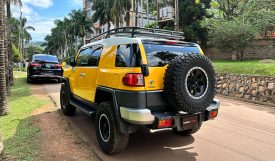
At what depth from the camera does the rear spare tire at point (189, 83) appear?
14.4ft

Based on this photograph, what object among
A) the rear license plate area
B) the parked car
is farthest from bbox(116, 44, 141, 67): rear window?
the parked car

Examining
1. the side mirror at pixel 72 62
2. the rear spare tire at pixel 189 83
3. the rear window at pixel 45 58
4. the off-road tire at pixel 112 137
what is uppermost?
the rear window at pixel 45 58

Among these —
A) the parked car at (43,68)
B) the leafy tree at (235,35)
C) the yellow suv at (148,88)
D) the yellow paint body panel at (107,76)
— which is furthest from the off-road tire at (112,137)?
the leafy tree at (235,35)

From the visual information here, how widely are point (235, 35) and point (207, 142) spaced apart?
51.6 ft

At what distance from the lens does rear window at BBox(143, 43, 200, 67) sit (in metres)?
4.74

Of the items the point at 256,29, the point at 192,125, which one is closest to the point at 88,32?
the point at 256,29

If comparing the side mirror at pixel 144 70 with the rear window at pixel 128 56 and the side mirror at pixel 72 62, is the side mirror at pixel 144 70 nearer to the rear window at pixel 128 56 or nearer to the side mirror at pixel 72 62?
the rear window at pixel 128 56

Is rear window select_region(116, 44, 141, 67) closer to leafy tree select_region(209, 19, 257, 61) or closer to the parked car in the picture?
the parked car

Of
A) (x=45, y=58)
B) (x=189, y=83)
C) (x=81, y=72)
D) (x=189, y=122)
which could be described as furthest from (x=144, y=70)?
(x=45, y=58)

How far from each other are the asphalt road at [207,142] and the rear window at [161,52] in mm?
1601

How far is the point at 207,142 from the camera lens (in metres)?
5.62

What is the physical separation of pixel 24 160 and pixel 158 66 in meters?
2.63

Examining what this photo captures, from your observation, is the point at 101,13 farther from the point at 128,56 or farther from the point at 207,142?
the point at 128,56

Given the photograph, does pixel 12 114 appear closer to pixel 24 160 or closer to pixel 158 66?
pixel 24 160
